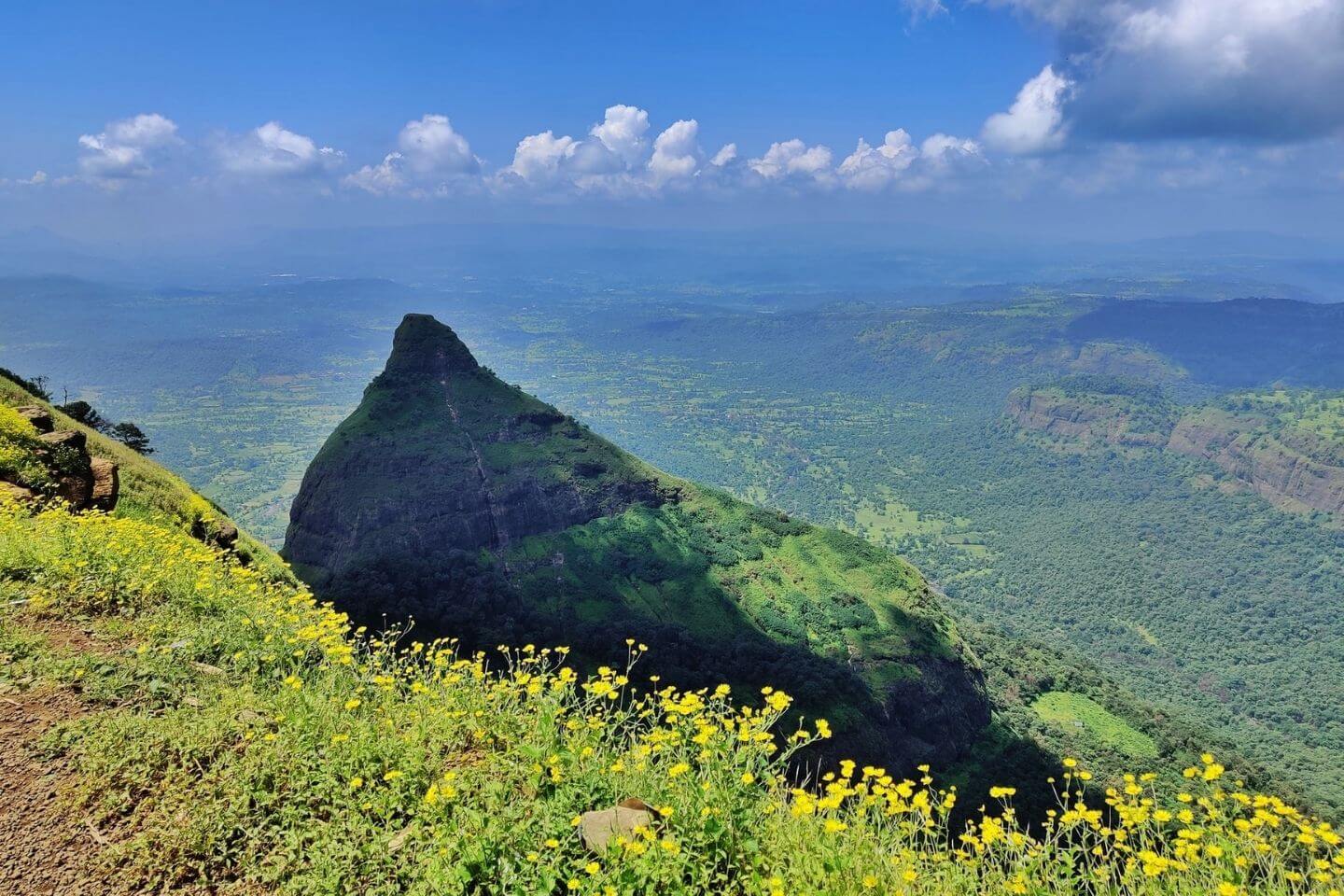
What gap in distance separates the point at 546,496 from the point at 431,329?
3195cm

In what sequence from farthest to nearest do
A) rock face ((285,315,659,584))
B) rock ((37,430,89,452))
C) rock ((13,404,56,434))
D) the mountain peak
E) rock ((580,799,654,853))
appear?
the mountain peak
rock face ((285,315,659,584))
rock ((13,404,56,434))
rock ((37,430,89,452))
rock ((580,799,654,853))

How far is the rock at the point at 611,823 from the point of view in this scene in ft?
18.9

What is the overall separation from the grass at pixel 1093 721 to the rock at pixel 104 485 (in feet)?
256

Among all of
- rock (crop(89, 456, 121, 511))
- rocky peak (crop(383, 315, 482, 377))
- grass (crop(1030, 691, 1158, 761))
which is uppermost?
rock (crop(89, 456, 121, 511))

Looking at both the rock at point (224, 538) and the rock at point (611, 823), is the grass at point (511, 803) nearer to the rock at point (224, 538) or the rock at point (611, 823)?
the rock at point (611, 823)

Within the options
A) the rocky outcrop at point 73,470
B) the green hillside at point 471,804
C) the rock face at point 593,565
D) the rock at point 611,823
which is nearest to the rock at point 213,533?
the rocky outcrop at point 73,470

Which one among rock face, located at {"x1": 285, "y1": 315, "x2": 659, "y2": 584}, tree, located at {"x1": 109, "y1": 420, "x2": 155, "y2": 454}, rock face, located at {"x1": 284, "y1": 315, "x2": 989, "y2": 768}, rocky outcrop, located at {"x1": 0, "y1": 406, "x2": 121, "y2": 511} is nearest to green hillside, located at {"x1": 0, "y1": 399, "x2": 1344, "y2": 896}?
rocky outcrop, located at {"x1": 0, "y1": 406, "x2": 121, "y2": 511}

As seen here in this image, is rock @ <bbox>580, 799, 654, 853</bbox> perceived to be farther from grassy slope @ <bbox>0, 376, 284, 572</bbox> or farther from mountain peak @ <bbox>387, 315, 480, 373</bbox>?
mountain peak @ <bbox>387, 315, 480, 373</bbox>

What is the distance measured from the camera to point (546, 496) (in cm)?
7644

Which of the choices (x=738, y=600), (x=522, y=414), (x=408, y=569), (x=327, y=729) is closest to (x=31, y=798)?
(x=327, y=729)

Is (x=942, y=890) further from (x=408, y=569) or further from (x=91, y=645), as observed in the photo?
(x=408, y=569)

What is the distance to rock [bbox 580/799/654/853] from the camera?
18.9 feet

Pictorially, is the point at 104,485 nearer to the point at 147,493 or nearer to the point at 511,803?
the point at 147,493

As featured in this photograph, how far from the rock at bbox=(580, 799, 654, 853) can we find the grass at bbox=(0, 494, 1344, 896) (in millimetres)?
110
